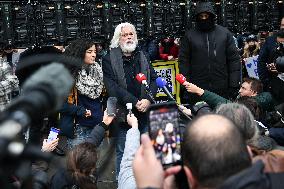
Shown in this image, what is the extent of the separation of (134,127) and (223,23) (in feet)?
21.2

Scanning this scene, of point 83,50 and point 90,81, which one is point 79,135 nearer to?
point 90,81

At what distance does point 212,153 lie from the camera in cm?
186

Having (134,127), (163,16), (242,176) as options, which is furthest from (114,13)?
(242,176)

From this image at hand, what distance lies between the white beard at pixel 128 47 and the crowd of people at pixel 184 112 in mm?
11

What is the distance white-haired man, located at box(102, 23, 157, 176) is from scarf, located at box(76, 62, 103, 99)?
3.2 inches

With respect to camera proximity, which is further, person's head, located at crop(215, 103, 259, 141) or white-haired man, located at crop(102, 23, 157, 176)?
white-haired man, located at crop(102, 23, 157, 176)

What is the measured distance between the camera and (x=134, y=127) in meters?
3.19

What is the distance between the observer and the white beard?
560 centimetres

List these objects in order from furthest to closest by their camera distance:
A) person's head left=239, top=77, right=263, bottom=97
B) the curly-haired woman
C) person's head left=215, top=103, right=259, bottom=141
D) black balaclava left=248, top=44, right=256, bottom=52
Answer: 1. black balaclava left=248, top=44, right=256, bottom=52
2. the curly-haired woman
3. person's head left=239, top=77, right=263, bottom=97
4. person's head left=215, top=103, right=259, bottom=141

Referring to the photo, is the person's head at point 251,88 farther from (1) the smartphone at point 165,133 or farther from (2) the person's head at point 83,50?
(1) the smartphone at point 165,133

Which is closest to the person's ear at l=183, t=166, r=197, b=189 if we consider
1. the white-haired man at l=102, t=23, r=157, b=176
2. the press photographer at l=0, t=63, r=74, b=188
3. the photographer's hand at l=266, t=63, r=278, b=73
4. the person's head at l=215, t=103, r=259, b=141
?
the press photographer at l=0, t=63, r=74, b=188

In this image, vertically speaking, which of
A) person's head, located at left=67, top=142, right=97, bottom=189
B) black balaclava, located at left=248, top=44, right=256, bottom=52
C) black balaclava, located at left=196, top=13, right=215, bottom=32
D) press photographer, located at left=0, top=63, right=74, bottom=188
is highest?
press photographer, located at left=0, top=63, right=74, bottom=188

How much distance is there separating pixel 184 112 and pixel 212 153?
1.94 metres

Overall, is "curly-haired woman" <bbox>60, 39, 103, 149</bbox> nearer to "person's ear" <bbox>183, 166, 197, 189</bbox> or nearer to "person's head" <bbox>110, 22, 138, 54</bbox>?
"person's head" <bbox>110, 22, 138, 54</bbox>
